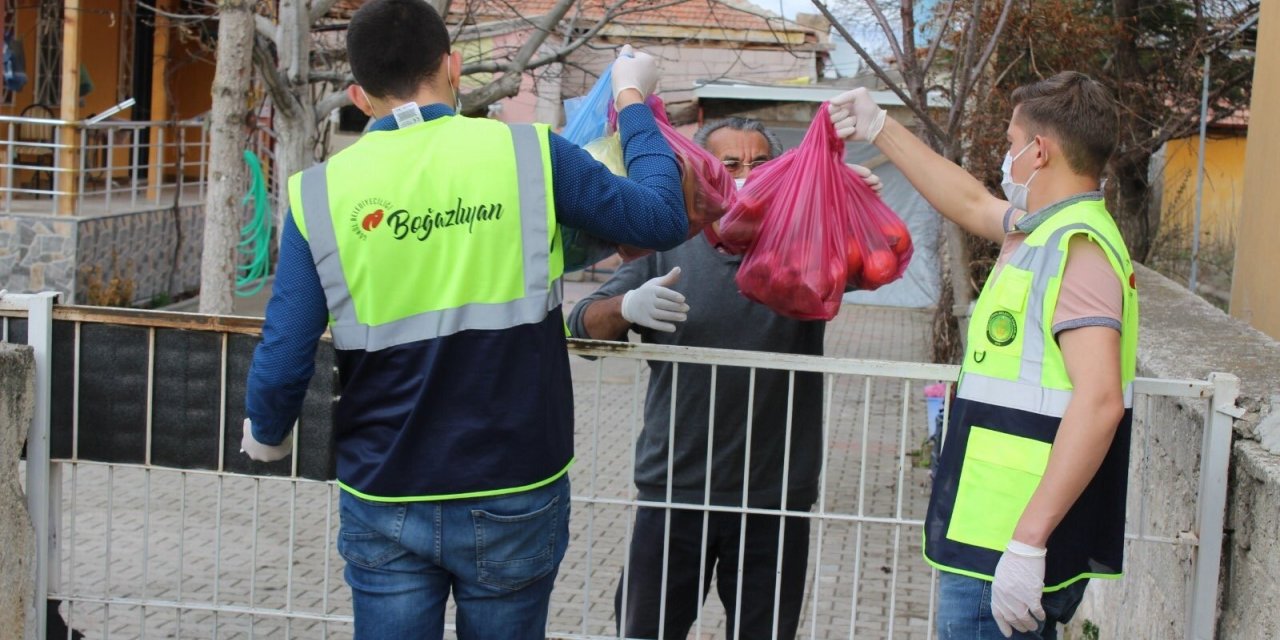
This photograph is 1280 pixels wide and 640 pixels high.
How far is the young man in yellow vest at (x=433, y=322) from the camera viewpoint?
242 cm

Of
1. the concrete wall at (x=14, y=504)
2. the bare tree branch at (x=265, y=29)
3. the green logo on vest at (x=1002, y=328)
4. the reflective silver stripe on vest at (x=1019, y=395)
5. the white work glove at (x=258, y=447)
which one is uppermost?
the bare tree branch at (x=265, y=29)

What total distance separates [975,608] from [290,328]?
1.44 m

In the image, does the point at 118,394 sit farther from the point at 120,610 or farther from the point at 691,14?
the point at 691,14

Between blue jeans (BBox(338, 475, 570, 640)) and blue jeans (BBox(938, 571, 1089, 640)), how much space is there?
0.80 metres

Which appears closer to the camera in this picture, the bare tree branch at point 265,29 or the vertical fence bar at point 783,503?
the vertical fence bar at point 783,503

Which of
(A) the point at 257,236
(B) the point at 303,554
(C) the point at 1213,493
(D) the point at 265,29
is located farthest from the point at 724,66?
(C) the point at 1213,493

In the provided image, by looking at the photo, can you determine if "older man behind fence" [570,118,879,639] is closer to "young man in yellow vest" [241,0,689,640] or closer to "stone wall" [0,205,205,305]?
"young man in yellow vest" [241,0,689,640]

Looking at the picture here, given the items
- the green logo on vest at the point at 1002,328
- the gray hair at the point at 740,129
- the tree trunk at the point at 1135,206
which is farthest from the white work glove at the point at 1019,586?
the tree trunk at the point at 1135,206

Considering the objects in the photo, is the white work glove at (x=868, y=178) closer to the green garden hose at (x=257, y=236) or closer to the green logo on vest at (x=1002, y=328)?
the green logo on vest at (x=1002, y=328)

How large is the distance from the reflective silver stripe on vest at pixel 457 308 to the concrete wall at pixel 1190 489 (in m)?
1.56

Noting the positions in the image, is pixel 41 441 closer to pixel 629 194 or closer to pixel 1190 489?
pixel 629 194

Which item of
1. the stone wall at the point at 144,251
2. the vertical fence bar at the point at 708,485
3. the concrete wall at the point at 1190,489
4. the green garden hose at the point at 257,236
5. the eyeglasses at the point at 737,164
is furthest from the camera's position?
the green garden hose at the point at 257,236

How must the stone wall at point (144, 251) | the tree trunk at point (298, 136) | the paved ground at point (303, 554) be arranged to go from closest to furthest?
the paved ground at point (303, 554) < the tree trunk at point (298, 136) < the stone wall at point (144, 251)

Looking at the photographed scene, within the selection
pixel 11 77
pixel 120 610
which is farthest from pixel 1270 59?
pixel 11 77
